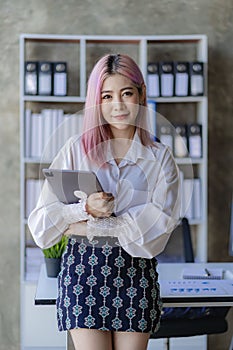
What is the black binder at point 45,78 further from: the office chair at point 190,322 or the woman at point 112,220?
the woman at point 112,220

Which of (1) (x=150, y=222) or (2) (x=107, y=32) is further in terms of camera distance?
(2) (x=107, y=32)

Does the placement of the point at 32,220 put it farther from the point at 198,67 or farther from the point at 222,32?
the point at 222,32

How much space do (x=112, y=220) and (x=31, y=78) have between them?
2.49 metres

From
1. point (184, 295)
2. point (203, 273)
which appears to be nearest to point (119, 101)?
point (184, 295)

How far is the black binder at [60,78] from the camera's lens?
4.08 metres

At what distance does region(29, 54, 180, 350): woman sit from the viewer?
1784mm

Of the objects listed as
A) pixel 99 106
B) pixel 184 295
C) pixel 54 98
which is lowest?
pixel 184 295

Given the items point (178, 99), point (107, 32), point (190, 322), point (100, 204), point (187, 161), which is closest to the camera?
point (100, 204)

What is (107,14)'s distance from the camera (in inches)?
175

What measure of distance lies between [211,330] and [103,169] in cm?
198

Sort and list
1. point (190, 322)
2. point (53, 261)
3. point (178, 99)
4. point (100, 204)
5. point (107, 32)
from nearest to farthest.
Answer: point (100, 204) < point (53, 261) < point (190, 322) < point (178, 99) < point (107, 32)

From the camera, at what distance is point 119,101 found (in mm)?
1796

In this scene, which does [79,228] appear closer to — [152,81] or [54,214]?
[54,214]

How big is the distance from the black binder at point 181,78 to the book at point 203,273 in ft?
4.63
